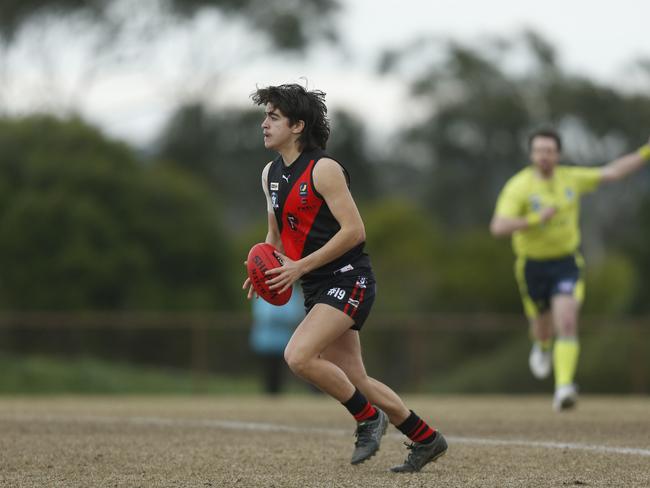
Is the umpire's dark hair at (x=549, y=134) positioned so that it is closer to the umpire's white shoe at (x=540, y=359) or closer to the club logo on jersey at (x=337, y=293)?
the umpire's white shoe at (x=540, y=359)

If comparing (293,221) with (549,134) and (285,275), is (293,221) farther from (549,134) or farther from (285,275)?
(549,134)

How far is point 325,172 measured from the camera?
6742 millimetres

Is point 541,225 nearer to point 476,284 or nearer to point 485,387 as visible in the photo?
point 485,387

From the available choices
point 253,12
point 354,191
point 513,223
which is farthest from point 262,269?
point 354,191

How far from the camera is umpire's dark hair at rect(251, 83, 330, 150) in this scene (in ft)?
22.8

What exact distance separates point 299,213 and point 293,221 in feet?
0.23

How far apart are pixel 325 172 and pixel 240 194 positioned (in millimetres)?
49551

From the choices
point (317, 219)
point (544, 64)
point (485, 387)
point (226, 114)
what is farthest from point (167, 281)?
point (317, 219)

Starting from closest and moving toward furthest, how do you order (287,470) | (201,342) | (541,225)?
(287,470) → (541,225) → (201,342)

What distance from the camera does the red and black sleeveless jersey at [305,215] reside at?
6.80 meters

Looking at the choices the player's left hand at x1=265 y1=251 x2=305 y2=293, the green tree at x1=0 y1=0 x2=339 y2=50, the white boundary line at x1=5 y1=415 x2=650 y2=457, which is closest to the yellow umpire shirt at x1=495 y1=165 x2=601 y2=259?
the white boundary line at x1=5 y1=415 x2=650 y2=457

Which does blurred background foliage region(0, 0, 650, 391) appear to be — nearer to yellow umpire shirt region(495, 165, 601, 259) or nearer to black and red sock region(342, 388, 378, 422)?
yellow umpire shirt region(495, 165, 601, 259)

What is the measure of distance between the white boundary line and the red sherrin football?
2071 millimetres

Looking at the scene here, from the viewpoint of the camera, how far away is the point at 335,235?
6.69 meters
